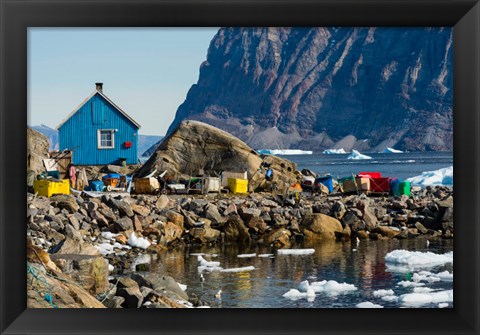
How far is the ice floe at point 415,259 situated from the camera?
11.7 m

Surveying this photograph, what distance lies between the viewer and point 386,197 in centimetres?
1977

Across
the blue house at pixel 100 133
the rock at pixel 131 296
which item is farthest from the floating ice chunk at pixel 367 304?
the blue house at pixel 100 133

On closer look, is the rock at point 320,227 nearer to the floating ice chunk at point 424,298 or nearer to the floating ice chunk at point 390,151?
the floating ice chunk at point 424,298

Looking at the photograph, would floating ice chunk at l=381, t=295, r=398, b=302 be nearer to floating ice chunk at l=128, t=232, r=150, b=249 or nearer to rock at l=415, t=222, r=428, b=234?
floating ice chunk at l=128, t=232, r=150, b=249

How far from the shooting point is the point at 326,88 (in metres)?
162

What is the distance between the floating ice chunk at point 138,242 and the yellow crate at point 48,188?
2671mm

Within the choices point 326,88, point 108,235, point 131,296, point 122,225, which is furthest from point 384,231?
point 326,88

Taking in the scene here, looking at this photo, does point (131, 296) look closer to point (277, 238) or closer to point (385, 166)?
point (277, 238)

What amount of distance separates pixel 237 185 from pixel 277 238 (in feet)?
14.2
